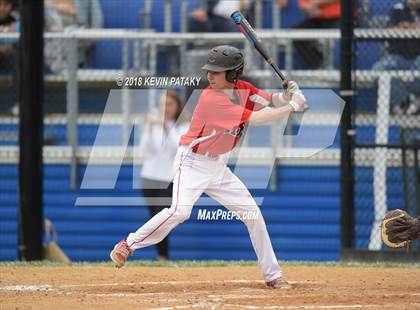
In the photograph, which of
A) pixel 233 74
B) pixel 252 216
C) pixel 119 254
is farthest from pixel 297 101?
pixel 119 254

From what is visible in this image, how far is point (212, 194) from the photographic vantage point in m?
7.89

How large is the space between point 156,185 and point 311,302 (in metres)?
5.32

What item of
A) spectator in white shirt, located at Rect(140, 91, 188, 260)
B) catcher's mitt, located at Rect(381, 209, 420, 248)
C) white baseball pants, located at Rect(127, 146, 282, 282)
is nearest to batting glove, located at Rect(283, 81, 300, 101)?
white baseball pants, located at Rect(127, 146, 282, 282)

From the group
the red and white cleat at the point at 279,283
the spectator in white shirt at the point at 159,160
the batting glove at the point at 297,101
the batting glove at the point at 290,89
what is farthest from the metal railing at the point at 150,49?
the red and white cleat at the point at 279,283

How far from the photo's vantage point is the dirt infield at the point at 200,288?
682 cm

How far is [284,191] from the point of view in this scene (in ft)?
40.1

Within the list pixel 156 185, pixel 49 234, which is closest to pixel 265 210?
pixel 156 185

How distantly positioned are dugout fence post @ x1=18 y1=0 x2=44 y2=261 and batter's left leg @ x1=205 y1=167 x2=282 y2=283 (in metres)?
3.34

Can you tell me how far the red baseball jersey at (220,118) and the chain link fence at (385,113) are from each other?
2367mm

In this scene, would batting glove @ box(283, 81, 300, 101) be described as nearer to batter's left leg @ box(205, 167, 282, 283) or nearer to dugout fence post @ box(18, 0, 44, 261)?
batter's left leg @ box(205, 167, 282, 283)

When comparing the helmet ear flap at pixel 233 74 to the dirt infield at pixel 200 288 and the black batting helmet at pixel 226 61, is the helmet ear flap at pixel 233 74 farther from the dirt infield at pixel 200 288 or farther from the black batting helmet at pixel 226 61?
the dirt infield at pixel 200 288

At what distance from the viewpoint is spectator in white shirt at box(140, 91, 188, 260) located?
39.2 ft

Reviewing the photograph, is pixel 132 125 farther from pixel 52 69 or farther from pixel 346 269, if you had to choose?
pixel 346 269

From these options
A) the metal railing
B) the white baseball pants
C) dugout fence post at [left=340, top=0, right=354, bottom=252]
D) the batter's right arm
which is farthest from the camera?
the metal railing
